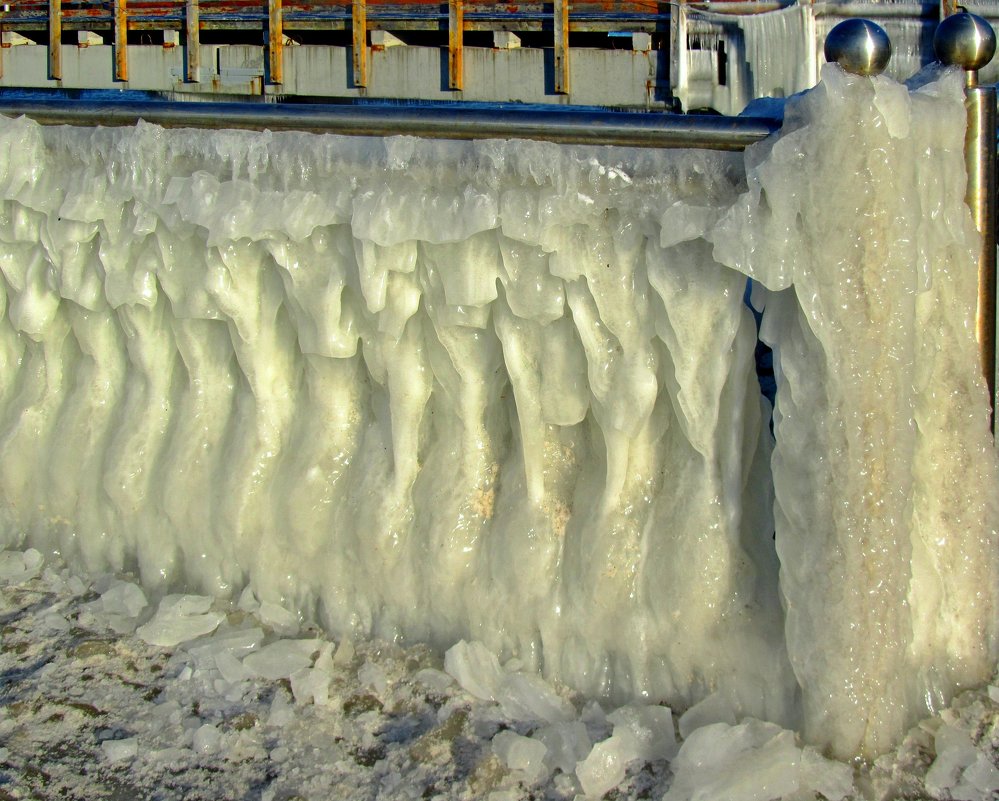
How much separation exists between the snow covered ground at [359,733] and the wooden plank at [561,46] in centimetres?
1480

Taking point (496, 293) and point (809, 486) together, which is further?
point (496, 293)

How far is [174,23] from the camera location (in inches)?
698

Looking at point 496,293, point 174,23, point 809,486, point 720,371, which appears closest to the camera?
point 809,486

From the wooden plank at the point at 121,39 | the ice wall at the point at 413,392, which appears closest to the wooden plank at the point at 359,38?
the wooden plank at the point at 121,39

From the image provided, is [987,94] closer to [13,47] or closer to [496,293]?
[496,293]

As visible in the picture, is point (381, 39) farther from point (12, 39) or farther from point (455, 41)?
point (12, 39)

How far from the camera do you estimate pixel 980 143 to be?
251cm

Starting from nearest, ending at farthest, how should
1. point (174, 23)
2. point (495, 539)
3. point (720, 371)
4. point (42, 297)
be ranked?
1. point (720, 371)
2. point (495, 539)
3. point (42, 297)
4. point (174, 23)

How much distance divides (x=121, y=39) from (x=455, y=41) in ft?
19.7

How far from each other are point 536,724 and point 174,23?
18091mm

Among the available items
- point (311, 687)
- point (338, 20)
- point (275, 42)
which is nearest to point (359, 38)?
point (338, 20)

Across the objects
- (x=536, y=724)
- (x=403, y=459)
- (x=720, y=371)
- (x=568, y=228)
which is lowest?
(x=536, y=724)

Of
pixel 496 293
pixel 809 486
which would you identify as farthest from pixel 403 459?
pixel 809 486

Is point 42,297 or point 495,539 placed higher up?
point 42,297
